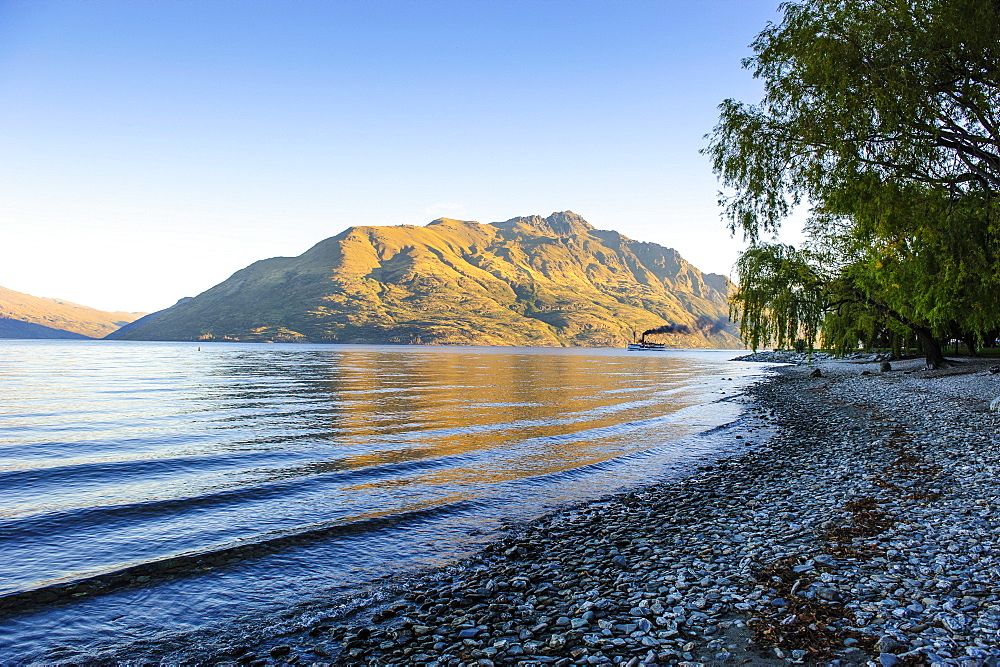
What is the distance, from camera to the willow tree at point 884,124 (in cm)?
1697

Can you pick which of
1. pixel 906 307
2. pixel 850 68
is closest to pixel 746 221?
pixel 850 68

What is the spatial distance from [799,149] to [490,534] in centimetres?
1715

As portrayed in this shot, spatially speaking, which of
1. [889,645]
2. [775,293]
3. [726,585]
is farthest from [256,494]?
[775,293]

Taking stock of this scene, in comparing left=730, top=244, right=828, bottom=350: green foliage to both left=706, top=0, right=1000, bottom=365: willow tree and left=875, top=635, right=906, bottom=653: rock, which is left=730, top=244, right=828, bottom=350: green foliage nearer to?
left=706, top=0, right=1000, bottom=365: willow tree

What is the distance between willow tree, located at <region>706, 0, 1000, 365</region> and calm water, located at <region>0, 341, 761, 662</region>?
1066 cm

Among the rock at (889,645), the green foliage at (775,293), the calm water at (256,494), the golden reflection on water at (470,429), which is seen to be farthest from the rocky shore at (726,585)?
the green foliage at (775,293)

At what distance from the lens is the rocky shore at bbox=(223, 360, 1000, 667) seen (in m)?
6.39

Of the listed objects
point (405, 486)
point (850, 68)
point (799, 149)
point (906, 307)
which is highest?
point (850, 68)

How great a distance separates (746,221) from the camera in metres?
21.7

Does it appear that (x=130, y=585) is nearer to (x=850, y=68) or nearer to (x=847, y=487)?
(x=847, y=487)

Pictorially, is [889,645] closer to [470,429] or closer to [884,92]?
[884,92]

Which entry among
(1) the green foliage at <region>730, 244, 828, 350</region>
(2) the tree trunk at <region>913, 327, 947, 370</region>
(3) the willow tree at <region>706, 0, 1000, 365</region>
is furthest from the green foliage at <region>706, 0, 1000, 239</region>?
(2) the tree trunk at <region>913, 327, 947, 370</region>

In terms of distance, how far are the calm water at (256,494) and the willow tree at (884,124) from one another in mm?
10655

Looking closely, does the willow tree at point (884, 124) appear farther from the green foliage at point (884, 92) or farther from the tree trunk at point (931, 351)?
the tree trunk at point (931, 351)
